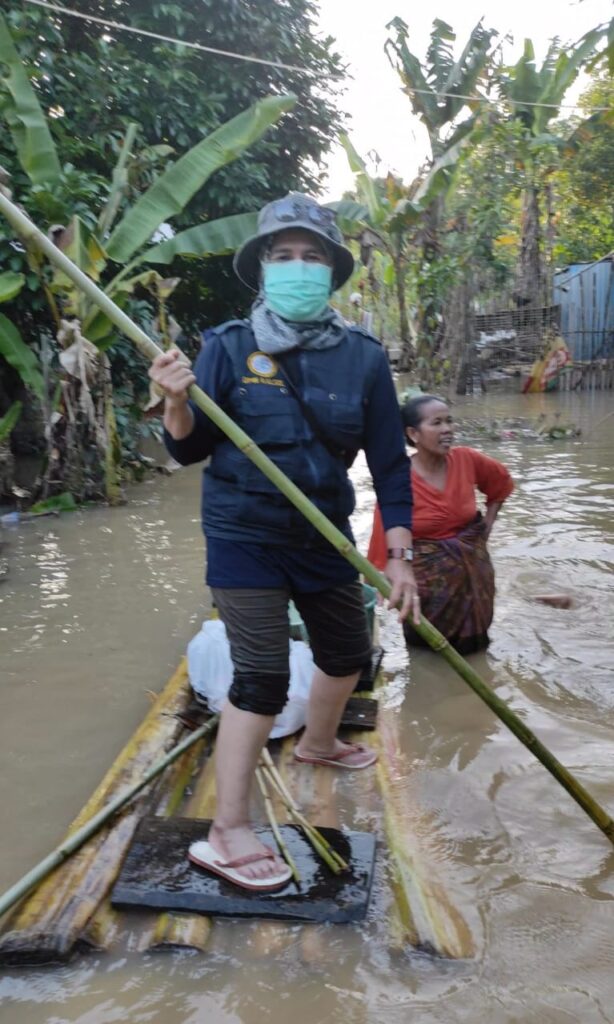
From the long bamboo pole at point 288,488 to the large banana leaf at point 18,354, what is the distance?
5.01 meters

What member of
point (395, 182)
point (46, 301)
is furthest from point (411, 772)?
point (395, 182)

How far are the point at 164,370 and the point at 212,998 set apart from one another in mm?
1417

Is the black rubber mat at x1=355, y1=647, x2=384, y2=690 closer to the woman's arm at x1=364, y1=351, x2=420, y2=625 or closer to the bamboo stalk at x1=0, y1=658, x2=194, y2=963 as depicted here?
the bamboo stalk at x1=0, y1=658, x2=194, y2=963

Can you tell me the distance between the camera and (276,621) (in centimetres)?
228

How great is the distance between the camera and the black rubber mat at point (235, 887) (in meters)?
2.14

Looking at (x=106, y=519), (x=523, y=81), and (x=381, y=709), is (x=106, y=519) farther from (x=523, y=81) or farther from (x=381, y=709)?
(x=523, y=81)

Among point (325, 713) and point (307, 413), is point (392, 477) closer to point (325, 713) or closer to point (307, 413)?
point (307, 413)

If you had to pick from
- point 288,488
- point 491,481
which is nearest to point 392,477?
point 288,488

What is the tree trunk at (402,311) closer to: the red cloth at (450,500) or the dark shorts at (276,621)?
the red cloth at (450,500)

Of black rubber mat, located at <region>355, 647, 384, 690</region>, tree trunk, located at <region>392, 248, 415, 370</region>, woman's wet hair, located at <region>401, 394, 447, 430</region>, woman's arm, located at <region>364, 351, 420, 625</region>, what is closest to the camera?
woman's arm, located at <region>364, 351, 420, 625</region>

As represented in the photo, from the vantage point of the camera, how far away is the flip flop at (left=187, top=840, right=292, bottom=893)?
221cm

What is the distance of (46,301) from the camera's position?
305 inches

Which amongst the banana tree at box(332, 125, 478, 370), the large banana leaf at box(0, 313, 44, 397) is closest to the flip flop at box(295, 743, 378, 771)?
the large banana leaf at box(0, 313, 44, 397)

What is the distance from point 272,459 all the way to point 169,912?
45.3 inches
